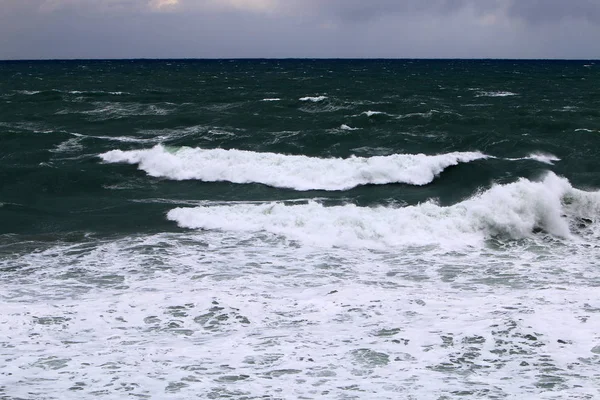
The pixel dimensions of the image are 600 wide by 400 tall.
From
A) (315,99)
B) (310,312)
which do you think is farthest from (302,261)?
(315,99)

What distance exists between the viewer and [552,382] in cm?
912

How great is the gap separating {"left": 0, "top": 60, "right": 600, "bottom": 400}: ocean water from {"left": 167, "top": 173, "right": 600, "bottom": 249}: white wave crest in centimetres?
7

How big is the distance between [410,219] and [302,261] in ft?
13.2

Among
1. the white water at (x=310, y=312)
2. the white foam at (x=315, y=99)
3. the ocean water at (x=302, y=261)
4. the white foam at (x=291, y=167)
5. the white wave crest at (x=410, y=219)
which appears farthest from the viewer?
the white foam at (x=315, y=99)

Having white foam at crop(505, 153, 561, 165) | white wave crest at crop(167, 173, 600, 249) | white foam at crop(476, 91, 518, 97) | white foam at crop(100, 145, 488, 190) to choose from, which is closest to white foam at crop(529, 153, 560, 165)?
white foam at crop(505, 153, 561, 165)

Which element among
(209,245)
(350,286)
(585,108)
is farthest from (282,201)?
(585,108)

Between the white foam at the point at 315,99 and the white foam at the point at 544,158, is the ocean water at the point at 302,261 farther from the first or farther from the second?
the white foam at the point at 315,99

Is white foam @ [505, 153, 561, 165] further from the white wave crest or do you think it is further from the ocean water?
the white wave crest

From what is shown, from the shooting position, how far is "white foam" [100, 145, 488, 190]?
22.7 metres

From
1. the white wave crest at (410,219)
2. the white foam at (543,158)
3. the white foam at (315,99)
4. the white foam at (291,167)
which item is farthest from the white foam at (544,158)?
the white foam at (315,99)

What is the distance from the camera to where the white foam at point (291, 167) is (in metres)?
22.7

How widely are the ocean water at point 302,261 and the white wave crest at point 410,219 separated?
2.6 inches

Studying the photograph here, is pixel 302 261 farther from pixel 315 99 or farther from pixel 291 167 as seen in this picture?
pixel 315 99

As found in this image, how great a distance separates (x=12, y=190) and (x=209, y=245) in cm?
927
